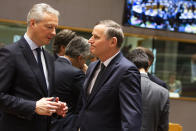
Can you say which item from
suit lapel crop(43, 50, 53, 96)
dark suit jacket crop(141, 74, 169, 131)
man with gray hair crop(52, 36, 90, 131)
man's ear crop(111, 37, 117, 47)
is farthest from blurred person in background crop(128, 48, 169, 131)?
suit lapel crop(43, 50, 53, 96)

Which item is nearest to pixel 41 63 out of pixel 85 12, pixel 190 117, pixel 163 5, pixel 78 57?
pixel 78 57

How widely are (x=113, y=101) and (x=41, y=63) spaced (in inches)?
23.6

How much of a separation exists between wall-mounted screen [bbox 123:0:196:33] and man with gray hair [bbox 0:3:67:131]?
13.8ft

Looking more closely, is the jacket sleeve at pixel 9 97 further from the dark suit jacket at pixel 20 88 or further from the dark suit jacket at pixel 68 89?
the dark suit jacket at pixel 68 89

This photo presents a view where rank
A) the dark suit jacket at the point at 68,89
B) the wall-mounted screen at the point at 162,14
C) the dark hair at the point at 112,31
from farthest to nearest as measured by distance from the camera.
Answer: the wall-mounted screen at the point at 162,14 < the dark suit jacket at the point at 68,89 < the dark hair at the point at 112,31

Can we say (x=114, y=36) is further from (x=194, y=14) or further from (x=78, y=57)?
(x=194, y=14)

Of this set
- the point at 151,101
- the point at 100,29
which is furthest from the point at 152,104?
the point at 100,29

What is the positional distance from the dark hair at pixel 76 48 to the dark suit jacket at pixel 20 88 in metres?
0.99

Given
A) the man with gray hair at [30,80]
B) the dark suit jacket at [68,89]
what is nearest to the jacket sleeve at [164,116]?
the dark suit jacket at [68,89]

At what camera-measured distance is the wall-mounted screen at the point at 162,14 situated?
21.4 feet

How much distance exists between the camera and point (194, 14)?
677 centimetres

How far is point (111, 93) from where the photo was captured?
8.25 feet

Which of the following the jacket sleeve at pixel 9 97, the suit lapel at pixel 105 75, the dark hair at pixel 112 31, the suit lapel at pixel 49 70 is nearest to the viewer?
the jacket sleeve at pixel 9 97

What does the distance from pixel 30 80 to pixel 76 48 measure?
3.76 ft
